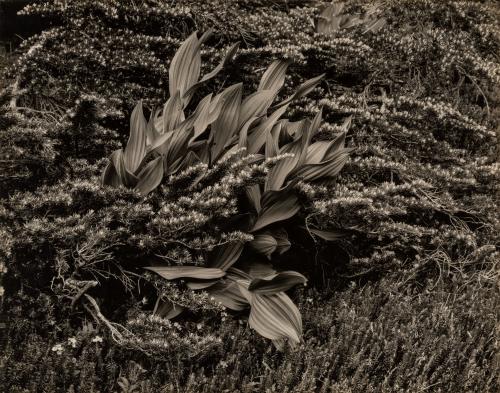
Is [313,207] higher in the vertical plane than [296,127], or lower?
lower

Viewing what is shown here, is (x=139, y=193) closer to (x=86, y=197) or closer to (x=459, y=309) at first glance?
(x=86, y=197)

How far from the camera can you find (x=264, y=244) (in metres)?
3.86

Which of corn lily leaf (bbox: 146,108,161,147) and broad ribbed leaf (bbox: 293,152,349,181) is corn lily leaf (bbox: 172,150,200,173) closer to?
corn lily leaf (bbox: 146,108,161,147)

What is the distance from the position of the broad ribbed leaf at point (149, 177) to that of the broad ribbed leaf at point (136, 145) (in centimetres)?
15

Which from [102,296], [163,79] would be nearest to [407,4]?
[163,79]

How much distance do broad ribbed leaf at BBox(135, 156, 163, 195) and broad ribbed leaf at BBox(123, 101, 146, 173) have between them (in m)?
0.15

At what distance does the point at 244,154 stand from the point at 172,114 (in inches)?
22.6

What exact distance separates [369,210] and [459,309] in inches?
35.8

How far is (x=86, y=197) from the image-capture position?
12.0ft

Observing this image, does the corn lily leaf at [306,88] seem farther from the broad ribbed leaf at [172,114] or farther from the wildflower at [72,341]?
the wildflower at [72,341]

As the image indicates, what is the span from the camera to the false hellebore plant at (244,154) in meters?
3.63

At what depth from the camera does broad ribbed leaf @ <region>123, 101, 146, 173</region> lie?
3791 millimetres

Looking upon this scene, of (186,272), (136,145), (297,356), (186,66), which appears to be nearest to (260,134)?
(186,66)

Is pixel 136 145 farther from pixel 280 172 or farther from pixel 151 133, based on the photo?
pixel 280 172
